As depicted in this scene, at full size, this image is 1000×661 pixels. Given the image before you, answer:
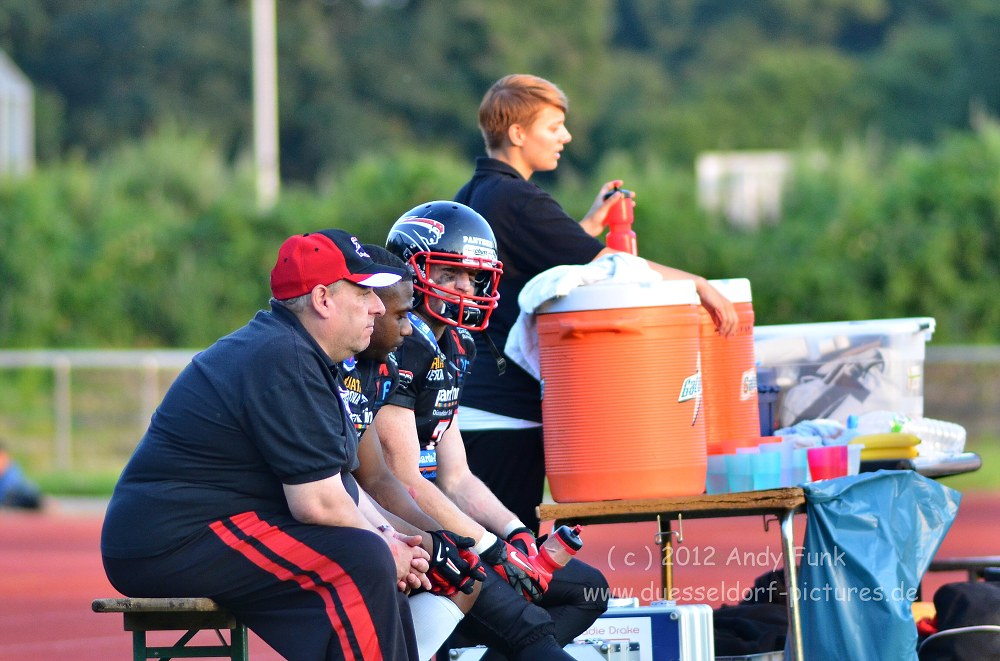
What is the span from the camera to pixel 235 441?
4.18 meters

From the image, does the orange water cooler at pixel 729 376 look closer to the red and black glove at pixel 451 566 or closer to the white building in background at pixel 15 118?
the red and black glove at pixel 451 566

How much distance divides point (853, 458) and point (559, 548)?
1.25 metres

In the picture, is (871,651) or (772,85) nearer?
(871,651)

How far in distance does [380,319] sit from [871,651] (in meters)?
1.97

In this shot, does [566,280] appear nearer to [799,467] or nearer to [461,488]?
[461,488]

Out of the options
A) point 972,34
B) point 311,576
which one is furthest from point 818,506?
point 972,34

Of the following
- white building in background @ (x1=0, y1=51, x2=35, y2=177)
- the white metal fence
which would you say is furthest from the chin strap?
white building in background @ (x1=0, y1=51, x2=35, y2=177)

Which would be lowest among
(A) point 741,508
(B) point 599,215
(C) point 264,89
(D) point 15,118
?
(A) point 741,508

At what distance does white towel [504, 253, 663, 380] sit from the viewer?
4949 mm

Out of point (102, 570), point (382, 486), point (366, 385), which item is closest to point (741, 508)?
point (382, 486)

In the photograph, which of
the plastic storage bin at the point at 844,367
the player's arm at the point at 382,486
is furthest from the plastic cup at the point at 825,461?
the player's arm at the point at 382,486

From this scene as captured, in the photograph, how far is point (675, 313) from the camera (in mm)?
4906

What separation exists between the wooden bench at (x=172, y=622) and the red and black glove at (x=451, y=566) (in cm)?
56

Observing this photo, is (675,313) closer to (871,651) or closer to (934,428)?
(871,651)
